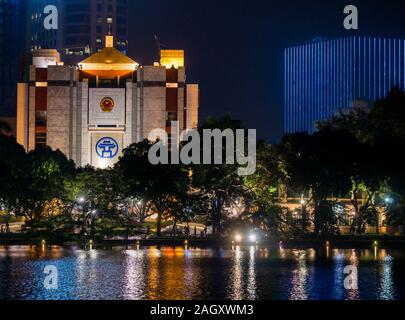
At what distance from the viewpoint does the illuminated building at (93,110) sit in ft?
554

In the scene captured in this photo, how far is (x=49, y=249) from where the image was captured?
81.1 m

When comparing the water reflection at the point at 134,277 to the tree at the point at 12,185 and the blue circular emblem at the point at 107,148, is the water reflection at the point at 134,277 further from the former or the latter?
the blue circular emblem at the point at 107,148

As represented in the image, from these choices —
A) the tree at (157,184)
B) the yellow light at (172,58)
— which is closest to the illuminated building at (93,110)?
the yellow light at (172,58)

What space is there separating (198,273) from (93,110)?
111468 mm

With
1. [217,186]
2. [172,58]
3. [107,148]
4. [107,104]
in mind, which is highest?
[172,58]

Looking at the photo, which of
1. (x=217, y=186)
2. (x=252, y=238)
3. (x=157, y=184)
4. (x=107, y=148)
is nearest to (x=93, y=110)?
(x=107, y=148)

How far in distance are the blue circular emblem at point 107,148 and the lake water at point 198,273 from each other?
3431 inches

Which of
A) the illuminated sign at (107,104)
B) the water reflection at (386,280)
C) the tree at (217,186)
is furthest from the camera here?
the illuminated sign at (107,104)

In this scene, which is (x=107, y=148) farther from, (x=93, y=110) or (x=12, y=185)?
(x=12, y=185)

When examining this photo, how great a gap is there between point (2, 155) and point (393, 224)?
52.0m

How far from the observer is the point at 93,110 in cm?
16938

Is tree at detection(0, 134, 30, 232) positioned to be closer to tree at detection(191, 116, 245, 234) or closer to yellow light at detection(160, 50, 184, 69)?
tree at detection(191, 116, 245, 234)

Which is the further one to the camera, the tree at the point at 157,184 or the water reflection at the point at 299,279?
the tree at the point at 157,184
